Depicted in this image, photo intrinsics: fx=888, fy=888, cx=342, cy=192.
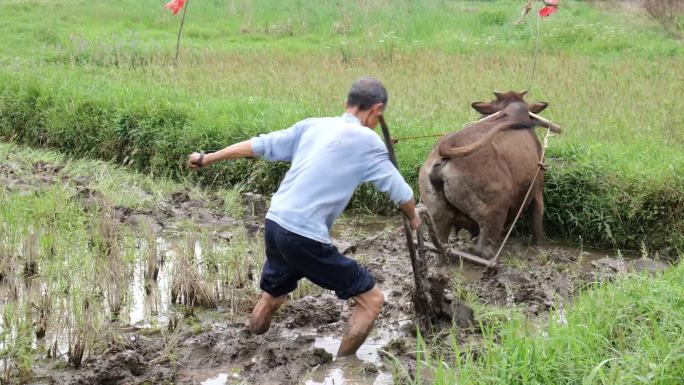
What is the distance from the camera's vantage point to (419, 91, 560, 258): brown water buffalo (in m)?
5.89

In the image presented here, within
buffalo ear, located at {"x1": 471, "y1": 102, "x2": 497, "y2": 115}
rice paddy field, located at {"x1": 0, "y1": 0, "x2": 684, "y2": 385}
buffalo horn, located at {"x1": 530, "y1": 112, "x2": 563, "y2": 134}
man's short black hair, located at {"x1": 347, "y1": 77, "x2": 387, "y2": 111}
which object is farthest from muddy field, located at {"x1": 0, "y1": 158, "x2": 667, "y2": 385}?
man's short black hair, located at {"x1": 347, "y1": 77, "x2": 387, "y2": 111}

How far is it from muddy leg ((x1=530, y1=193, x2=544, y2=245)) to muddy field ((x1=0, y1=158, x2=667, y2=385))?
0.14m

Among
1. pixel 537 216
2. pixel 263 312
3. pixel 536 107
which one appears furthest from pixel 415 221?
pixel 536 107

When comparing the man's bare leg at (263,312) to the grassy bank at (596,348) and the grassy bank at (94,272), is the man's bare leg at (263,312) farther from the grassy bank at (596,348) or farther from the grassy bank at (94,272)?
the grassy bank at (596,348)

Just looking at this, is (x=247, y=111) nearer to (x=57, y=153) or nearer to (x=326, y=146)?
(x=57, y=153)

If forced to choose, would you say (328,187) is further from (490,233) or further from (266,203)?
(266,203)

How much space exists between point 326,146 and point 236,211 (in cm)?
323

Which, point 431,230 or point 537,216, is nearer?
point 431,230

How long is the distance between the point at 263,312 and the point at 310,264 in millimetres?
535

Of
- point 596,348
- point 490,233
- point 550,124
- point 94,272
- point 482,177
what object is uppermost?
point 550,124

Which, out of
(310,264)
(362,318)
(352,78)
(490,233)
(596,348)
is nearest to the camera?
(596,348)

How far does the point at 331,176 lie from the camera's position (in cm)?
433

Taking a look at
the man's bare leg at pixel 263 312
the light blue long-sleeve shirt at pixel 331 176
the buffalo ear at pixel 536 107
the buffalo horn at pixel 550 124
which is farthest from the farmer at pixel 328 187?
the buffalo ear at pixel 536 107

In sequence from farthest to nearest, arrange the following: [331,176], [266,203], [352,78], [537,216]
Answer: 1. [352,78]
2. [266,203]
3. [537,216]
4. [331,176]
